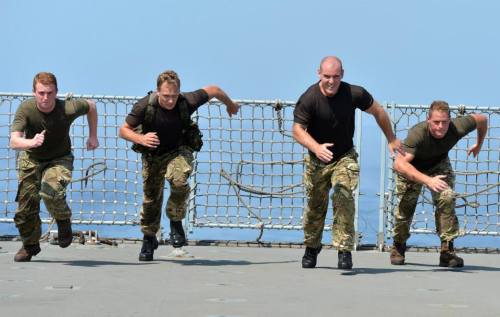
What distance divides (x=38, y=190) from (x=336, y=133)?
2.57m

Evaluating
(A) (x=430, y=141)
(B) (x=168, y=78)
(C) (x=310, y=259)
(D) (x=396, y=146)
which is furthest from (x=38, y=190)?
(A) (x=430, y=141)

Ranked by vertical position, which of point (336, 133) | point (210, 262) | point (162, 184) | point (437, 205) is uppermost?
point (336, 133)

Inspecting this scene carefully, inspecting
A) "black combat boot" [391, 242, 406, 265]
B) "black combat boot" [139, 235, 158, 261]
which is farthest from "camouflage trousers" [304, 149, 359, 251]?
"black combat boot" [139, 235, 158, 261]

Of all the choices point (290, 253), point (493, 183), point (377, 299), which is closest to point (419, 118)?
point (493, 183)

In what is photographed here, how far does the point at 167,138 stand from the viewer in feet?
34.0

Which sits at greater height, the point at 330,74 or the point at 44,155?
the point at 330,74

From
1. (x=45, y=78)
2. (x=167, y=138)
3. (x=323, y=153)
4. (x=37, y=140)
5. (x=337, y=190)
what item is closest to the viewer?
(x=323, y=153)

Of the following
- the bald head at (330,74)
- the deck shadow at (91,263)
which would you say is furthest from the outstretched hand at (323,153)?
the deck shadow at (91,263)

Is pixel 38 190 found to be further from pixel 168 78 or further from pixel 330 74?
pixel 330 74

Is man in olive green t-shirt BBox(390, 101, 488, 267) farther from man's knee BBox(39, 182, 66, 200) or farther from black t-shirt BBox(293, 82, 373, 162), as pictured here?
man's knee BBox(39, 182, 66, 200)

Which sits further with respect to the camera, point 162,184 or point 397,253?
point 397,253

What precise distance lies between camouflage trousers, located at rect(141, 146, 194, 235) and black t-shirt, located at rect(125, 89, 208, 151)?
0.60 ft

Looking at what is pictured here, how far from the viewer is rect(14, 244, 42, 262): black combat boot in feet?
34.0

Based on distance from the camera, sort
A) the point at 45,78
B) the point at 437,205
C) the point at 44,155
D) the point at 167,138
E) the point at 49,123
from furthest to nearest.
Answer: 1. the point at 437,205
2. the point at 167,138
3. the point at 44,155
4. the point at 49,123
5. the point at 45,78
